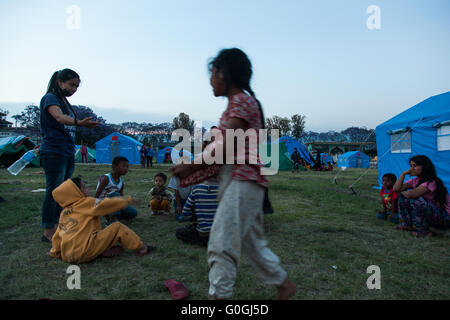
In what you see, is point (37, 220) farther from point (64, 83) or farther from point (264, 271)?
point (264, 271)

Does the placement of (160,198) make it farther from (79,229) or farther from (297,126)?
(297,126)

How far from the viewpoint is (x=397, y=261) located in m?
2.75

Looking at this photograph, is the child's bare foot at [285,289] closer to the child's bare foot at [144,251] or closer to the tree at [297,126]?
the child's bare foot at [144,251]

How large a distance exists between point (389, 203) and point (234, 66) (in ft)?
14.2

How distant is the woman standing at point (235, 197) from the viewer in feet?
4.75

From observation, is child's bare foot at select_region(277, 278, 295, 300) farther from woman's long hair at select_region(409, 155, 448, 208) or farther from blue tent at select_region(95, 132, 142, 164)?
blue tent at select_region(95, 132, 142, 164)

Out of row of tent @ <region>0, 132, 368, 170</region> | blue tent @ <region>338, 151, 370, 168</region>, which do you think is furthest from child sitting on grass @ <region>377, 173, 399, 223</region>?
blue tent @ <region>338, 151, 370, 168</region>

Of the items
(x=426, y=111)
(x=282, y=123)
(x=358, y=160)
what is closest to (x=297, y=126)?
(x=282, y=123)

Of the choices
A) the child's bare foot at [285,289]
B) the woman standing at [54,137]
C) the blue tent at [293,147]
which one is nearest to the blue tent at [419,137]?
the child's bare foot at [285,289]

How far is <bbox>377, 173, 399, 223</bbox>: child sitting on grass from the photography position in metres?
4.45

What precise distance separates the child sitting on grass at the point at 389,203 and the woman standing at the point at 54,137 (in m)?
4.60

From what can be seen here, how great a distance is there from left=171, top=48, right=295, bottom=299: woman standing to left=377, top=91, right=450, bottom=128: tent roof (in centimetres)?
709

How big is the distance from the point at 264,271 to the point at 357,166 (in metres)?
33.6
